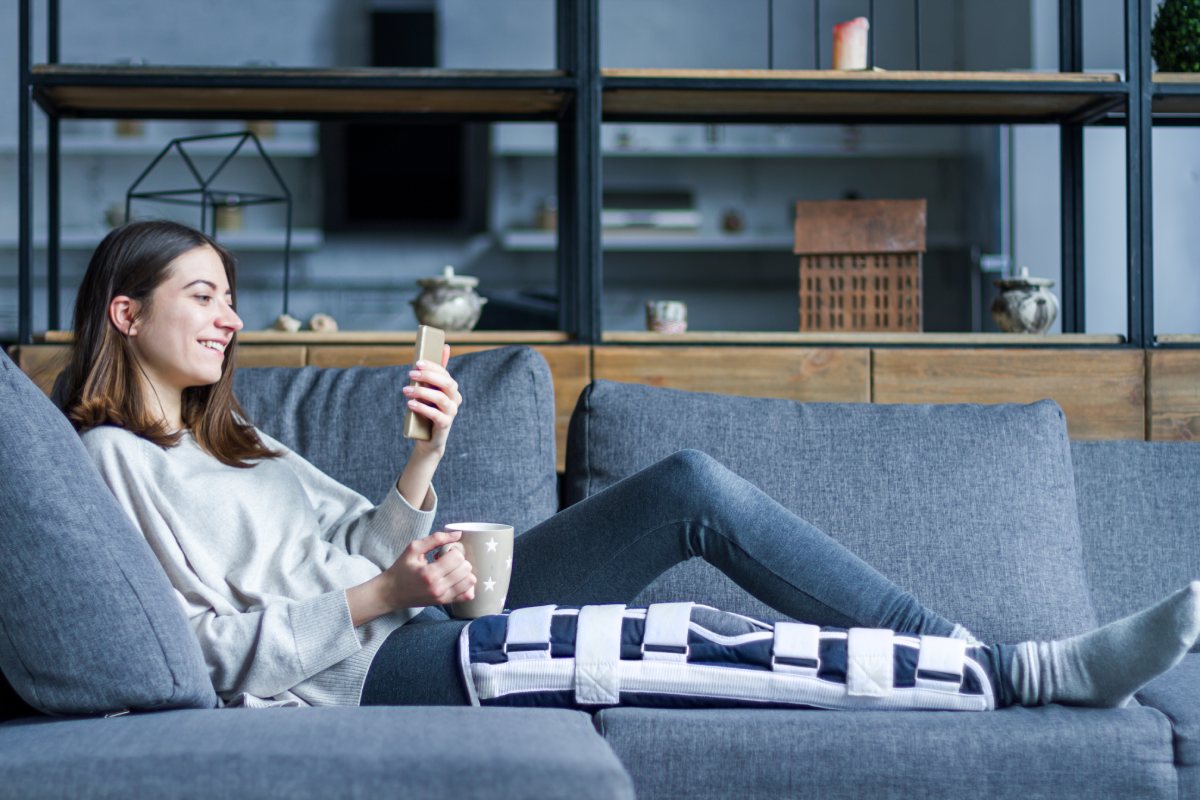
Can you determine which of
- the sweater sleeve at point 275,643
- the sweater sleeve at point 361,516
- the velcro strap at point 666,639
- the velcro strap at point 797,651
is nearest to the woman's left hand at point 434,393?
the sweater sleeve at point 361,516

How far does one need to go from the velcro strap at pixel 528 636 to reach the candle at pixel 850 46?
1.47 meters

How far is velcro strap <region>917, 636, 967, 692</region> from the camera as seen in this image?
1.36m

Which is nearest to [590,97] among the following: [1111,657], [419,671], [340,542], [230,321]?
[230,321]

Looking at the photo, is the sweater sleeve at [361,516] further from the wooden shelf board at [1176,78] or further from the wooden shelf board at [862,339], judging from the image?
the wooden shelf board at [1176,78]

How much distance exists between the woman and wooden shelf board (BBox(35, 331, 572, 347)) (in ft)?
1.82

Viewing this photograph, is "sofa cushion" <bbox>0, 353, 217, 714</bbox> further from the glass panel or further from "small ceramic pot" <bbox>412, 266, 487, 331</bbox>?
the glass panel

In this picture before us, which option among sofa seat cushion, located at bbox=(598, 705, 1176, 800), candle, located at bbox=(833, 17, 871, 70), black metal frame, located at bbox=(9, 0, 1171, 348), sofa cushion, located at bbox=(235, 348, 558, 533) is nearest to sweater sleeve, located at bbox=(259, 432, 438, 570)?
sofa cushion, located at bbox=(235, 348, 558, 533)

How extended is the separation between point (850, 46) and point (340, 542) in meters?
1.45

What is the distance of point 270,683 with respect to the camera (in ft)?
4.55

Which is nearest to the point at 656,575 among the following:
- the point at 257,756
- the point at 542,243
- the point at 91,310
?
the point at 257,756

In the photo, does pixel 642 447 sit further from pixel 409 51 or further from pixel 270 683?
pixel 409 51

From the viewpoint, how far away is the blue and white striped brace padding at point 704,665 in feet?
4.49

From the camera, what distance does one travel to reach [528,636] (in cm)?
141

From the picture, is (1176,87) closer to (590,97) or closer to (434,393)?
(590,97)
